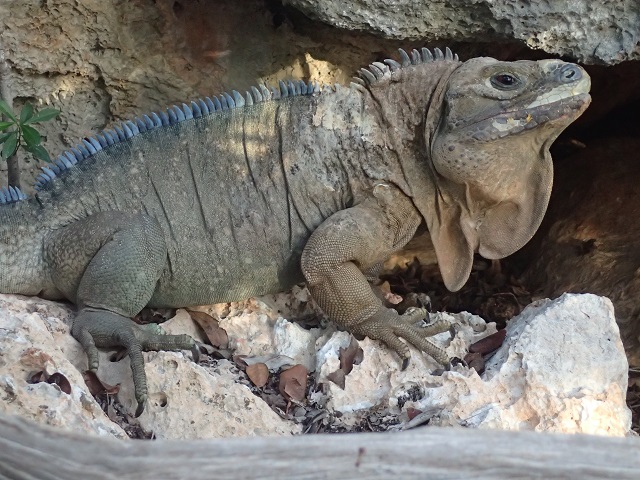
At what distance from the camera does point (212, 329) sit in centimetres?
336

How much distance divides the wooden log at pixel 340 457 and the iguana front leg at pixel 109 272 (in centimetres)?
147

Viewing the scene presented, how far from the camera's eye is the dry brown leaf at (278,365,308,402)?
9.71 ft

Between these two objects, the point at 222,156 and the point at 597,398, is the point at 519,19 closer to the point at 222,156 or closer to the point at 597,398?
the point at 222,156

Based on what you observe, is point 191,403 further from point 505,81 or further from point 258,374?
point 505,81

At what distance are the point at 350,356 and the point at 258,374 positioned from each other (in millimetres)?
380

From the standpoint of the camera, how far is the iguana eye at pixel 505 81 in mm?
3094

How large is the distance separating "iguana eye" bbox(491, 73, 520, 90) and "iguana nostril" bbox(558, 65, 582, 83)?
0.17 m

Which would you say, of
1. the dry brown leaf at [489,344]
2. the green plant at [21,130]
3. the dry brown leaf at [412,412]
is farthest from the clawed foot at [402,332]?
the green plant at [21,130]

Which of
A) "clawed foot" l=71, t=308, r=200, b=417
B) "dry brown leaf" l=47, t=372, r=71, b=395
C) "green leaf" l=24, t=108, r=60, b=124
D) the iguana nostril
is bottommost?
"clawed foot" l=71, t=308, r=200, b=417

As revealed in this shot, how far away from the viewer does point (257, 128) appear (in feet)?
11.2

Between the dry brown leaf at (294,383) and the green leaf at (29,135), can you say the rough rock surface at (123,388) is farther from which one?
the green leaf at (29,135)

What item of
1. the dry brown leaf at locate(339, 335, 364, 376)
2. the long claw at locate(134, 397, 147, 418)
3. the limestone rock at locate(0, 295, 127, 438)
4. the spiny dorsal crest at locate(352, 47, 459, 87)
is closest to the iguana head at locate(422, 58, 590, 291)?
the spiny dorsal crest at locate(352, 47, 459, 87)

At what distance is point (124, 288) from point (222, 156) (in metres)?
0.75

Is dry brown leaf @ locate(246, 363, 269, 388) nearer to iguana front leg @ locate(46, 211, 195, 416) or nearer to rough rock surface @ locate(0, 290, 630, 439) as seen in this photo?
rough rock surface @ locate(0, 290, 630, 439)
